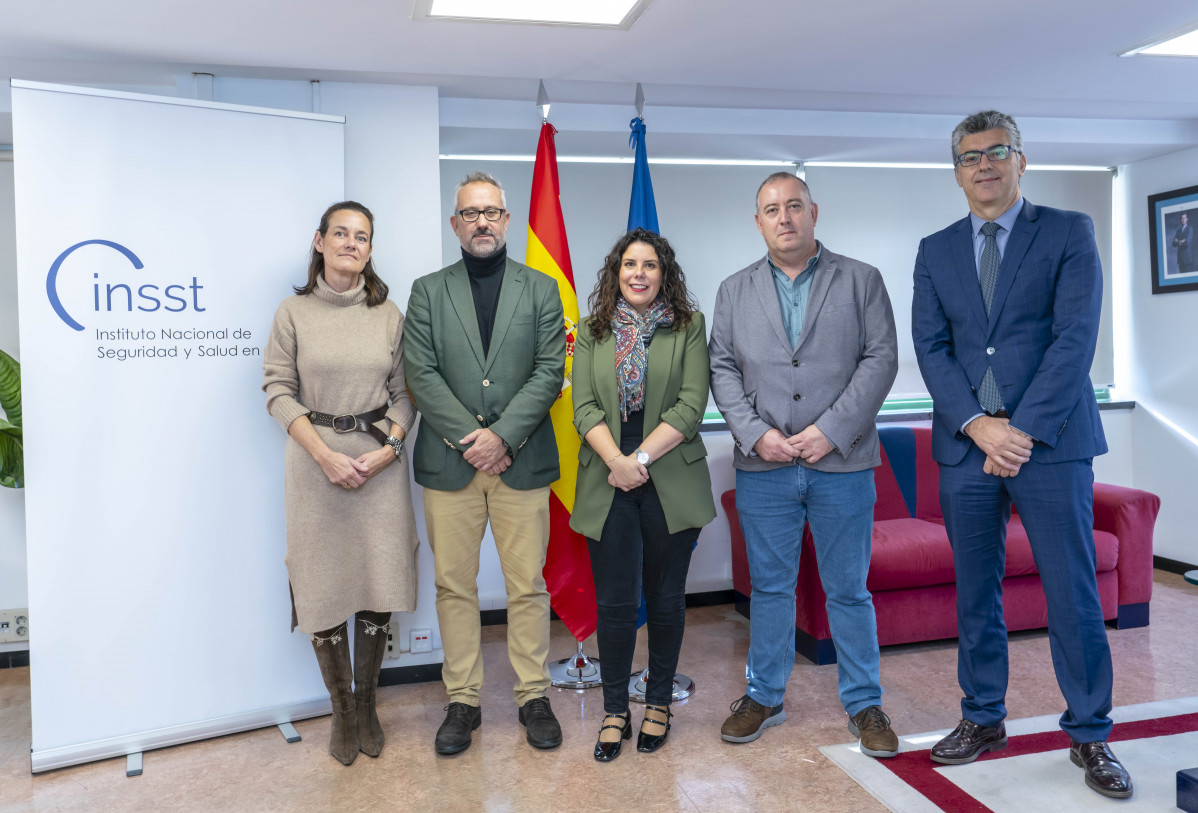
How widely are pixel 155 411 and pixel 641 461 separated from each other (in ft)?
5.56

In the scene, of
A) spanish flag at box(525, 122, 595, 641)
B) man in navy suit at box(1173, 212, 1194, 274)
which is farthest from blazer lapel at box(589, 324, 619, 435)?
man in navy suit at box(1173, 212, 1194, 274)

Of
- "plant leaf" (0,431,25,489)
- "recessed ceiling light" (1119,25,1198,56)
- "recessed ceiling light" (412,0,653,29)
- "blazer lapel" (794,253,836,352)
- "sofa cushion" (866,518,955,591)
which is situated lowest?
"sofa cushion" (866,518,955,591)

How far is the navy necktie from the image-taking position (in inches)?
100

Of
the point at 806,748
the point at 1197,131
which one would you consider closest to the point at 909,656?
the point at 806,748

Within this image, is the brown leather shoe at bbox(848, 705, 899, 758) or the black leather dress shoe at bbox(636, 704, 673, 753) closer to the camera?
the brown leather shoe at bbox(848, 705, 899, 758)

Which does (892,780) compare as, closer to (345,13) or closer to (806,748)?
(806,748)

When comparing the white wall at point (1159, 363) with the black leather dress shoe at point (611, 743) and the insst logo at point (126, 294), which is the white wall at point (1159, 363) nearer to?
the black leather dress shoe at point (611, 743)

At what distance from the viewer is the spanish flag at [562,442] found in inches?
135

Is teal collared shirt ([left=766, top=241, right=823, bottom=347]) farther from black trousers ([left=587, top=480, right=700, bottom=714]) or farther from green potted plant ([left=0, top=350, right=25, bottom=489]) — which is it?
green potted plant ([left=0, top=350, right=25, bottom=489])

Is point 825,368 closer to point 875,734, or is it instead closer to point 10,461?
point 875,734

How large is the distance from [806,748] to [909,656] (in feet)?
3.66

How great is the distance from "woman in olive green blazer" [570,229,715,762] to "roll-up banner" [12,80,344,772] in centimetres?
120

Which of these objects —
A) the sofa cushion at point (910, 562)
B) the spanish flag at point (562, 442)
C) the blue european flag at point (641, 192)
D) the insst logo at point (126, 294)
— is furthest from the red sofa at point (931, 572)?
the insst logo at point (126, 294)

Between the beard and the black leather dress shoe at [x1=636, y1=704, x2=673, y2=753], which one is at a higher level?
the beard
